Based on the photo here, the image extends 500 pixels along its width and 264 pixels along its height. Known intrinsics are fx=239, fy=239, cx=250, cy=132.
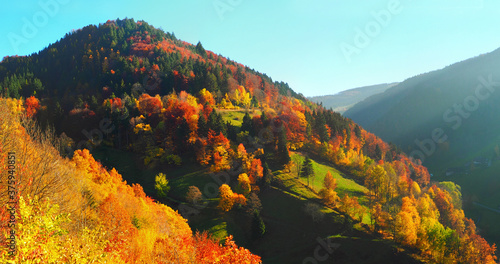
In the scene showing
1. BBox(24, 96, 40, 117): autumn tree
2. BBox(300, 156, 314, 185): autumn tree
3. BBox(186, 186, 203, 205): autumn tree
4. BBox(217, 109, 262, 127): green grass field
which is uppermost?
BBox(24, 96, 40, 117): autumn tree

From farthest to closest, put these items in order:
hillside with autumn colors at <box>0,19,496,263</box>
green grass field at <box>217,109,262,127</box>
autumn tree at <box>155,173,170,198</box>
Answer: green grass field at <box>217,109,262,127</box>, autumn tree at <box>155,173,170,198</box>, hillside with autumn colors at <box>0,19,496,263</box>

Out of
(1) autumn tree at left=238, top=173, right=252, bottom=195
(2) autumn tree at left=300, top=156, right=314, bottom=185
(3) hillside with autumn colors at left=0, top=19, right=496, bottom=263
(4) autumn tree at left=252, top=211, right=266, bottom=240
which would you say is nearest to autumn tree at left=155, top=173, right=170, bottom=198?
(3) hillside with autumn colors at left=0, top=19, right=496, bottom=263

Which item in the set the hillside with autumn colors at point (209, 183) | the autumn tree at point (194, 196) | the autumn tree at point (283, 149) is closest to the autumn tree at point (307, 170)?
the hillside with autumn colors at point (209, 183)

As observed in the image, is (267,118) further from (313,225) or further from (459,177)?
(459,177)

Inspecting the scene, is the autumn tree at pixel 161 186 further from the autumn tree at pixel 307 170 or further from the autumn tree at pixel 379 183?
the autumn tree at pixel 379 183

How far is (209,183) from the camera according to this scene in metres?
81.2

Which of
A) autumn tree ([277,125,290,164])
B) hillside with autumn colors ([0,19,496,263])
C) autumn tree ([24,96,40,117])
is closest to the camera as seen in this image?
hillside with autumn colors ([0,19,496,263])

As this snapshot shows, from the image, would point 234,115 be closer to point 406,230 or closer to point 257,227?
point 257,227

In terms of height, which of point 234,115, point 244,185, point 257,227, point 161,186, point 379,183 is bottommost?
point 257,227

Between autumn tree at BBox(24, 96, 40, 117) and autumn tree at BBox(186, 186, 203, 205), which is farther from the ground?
autumn tree at BBox(24, 96, 40, 117)

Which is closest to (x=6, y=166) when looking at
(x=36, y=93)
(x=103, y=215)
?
(x=103, y=215)

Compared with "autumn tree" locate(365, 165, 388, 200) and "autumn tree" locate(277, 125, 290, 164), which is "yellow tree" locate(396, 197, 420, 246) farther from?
"autumn tree" locate(277, 125, 290, 164)

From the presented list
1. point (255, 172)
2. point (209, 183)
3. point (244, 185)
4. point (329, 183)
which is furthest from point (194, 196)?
point (329, 183)

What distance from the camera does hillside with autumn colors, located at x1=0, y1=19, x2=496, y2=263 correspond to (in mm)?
26145
